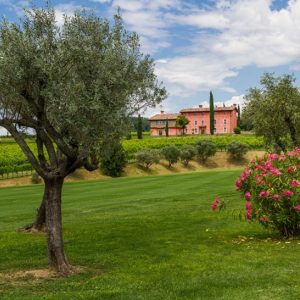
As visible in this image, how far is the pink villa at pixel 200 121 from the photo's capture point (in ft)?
508

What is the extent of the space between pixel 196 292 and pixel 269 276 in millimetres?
2010

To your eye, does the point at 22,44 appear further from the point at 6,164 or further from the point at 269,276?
the point at 6,164

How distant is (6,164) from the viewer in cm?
6241

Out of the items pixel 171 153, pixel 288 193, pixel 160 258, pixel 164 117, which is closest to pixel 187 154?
pixel 171 153

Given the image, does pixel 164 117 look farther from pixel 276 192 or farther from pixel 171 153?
pixel 276 192

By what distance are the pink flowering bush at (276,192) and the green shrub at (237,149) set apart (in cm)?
7222

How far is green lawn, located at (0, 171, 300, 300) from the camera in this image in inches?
368

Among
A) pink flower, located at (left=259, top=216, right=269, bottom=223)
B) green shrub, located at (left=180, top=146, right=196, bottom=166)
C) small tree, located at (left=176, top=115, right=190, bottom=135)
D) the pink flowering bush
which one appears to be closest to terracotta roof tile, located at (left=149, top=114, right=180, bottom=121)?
small tree, located at (left=176, top=115, right=190, bottom=135)

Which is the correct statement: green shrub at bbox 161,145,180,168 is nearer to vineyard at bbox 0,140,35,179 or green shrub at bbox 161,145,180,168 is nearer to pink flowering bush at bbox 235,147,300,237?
vineyard at bbox 0,140,35,179

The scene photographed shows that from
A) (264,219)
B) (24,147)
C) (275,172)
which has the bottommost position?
(264,219)

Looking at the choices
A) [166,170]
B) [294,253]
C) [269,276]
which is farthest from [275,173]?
[166,170]

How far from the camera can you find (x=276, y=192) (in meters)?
14.3

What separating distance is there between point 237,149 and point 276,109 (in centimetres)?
5777

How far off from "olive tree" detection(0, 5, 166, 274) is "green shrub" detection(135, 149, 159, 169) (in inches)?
2491
